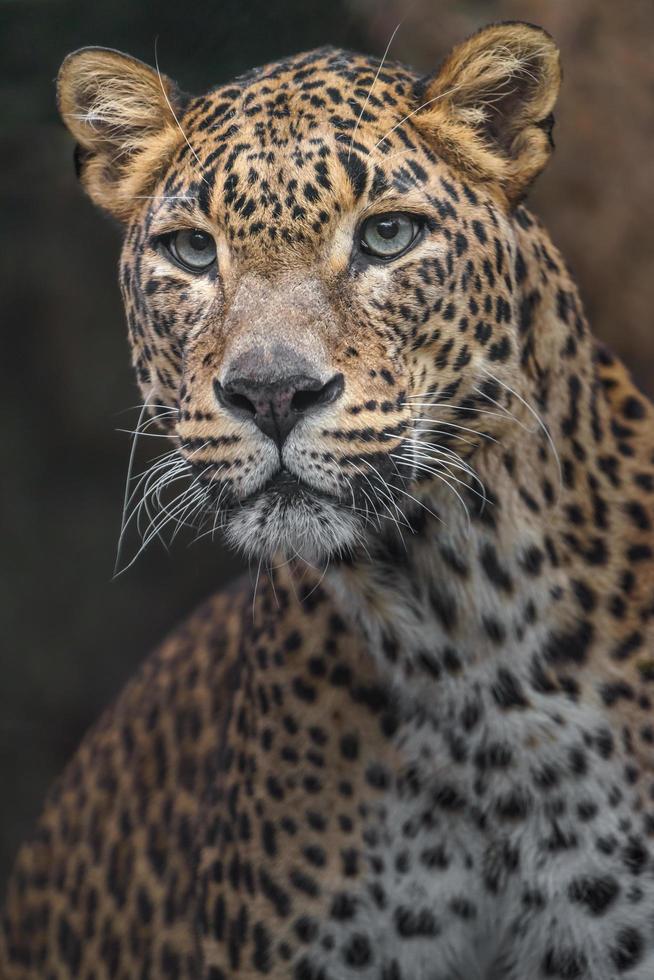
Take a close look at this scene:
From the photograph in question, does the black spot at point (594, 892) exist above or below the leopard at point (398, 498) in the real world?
below

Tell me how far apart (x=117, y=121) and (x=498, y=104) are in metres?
1.22

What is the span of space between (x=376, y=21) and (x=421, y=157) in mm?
3143

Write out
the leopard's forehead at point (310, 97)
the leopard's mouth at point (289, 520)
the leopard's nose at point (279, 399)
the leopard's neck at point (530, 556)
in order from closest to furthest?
the leopard's nose at point (279, 399) → the leopard's mouth at point (289, 520) → the leopard's forehead at point (310, 97) → the leopard's neck at point (530, 556)

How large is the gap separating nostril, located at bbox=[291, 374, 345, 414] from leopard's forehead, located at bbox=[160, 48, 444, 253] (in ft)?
1.53

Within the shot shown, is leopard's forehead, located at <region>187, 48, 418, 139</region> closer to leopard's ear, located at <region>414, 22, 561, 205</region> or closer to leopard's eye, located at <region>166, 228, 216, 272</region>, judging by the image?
leopard's ear, located at <region>414, 22, 561, 205</region>

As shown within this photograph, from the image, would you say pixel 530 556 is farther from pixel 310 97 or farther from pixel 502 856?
pixel 310 97

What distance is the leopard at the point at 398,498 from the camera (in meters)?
3.95

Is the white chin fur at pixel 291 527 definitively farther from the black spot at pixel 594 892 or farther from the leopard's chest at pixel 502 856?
the black spot at pixel 594 892

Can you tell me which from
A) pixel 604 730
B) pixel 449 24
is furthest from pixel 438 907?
pixel 449 24

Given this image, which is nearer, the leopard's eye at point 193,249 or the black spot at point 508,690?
the leopard's eye at point 193,249

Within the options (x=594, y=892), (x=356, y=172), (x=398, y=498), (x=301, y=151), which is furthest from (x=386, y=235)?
(x=594, y=892)

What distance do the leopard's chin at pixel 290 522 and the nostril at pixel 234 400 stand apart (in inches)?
9.0

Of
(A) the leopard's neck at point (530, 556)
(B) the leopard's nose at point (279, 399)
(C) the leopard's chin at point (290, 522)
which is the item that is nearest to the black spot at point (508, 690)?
(A) the leopard's neck at point (530, 556)

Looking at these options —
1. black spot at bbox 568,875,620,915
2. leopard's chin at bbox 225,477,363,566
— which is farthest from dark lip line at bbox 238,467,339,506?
black spot at bbox 568,875,620,915
